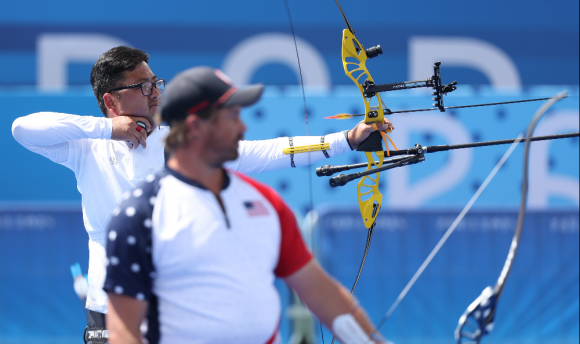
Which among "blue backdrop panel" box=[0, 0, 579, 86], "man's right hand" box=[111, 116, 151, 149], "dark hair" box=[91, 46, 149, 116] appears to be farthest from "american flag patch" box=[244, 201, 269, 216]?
"blue backdrop panel" box=[0, 0, 579, 86]

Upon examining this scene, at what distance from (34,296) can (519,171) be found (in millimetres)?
3412

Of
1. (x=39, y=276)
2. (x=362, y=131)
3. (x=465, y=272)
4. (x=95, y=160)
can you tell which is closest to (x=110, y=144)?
(x=95, y=160)

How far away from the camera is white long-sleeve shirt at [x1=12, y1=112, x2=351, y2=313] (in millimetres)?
2566

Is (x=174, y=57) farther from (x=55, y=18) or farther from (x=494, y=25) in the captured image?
(x=494, y=25)

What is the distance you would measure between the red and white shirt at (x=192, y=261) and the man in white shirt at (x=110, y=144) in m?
0.92

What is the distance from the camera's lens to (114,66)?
282 centimetres

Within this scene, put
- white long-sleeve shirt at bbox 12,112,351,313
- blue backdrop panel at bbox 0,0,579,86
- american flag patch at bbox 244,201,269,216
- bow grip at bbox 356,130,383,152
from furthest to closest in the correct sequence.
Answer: blue backdrop panel at bbox 0,0,579,86 → bow grip at bbox 356,130,383,152 → white long-sleeve shirt at bbox 12,112,351,313 → american flag patch at bbox 244,201,269,216

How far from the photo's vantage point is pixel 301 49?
19.6ft

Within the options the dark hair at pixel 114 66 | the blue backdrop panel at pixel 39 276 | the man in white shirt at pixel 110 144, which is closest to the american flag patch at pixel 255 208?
the man in white shirt at pixel 110 144

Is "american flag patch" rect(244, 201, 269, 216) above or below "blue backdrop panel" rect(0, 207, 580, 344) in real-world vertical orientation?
above

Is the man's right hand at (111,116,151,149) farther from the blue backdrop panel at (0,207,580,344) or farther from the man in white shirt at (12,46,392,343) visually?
the blue backdrop panel at (0,207,580,344)

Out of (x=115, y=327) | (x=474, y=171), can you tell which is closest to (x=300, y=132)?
(x=474, y=171)

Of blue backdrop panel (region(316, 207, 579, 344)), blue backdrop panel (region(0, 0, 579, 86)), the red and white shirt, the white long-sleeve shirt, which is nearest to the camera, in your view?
the red and white shirt

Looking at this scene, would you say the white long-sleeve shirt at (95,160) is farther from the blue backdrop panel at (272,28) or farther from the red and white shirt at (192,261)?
the blue backdrop panel at (272,28)
